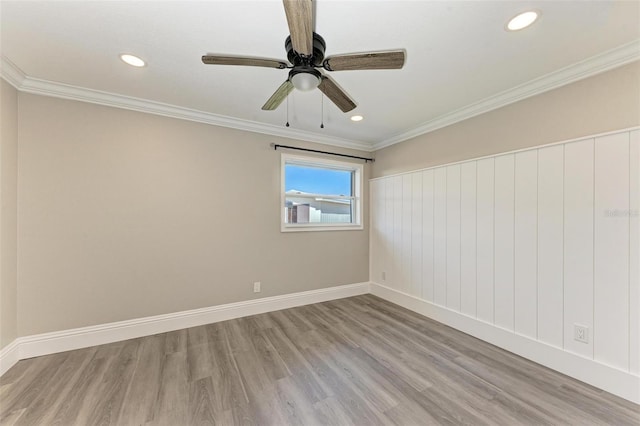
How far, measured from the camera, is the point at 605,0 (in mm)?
1432

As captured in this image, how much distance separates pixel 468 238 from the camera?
288cm

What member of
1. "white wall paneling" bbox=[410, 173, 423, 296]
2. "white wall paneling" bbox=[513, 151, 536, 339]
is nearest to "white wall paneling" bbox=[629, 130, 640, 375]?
"white wall paneling" bbox=[513, 151, 536, 339]

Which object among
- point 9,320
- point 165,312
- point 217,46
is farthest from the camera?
point 165,312

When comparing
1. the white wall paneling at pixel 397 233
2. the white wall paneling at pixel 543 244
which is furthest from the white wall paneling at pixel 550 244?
the white wall paneling at pixel 397 233

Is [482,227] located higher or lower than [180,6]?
lower

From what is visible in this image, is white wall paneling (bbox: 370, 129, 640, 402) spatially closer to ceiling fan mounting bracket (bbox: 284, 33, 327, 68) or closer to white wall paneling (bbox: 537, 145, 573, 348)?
white wall paneling (bbox: 537, 145, 573, 348)

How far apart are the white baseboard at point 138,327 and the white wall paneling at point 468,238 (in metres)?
1.90

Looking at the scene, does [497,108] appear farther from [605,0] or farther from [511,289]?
[511,289]

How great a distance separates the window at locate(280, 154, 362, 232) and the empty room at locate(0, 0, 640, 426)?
0.07 meters

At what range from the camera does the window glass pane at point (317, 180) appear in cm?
376

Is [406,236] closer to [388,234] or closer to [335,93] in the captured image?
[388,234]

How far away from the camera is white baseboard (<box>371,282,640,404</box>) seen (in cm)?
182

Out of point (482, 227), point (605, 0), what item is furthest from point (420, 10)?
point (482, 227)

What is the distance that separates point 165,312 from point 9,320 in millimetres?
1184
